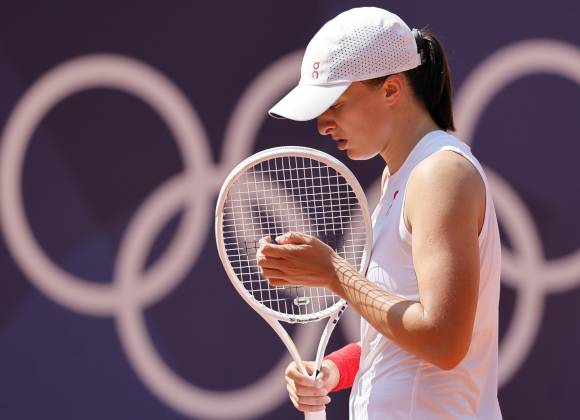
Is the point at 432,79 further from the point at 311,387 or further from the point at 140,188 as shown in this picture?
the point at 140,188

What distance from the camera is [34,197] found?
12.7 ft

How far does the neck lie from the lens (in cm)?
176

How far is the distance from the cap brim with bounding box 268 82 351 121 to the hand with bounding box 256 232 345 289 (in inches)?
8.8

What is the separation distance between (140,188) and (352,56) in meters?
2.29

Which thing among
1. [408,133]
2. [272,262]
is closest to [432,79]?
[408,133]

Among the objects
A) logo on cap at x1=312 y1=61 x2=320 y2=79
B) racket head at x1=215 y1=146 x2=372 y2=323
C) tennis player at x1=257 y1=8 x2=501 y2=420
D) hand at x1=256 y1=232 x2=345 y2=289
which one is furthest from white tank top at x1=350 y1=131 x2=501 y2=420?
racket head at x1=215 y1=146 x2=372 y2=323

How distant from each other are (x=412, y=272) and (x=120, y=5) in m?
2.56

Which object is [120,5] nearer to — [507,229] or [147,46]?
[147,46]

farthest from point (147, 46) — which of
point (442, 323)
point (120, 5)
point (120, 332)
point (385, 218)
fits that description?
point (442, 323)

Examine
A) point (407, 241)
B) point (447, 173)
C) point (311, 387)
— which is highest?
point (447, 173)

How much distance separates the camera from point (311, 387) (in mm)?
2002

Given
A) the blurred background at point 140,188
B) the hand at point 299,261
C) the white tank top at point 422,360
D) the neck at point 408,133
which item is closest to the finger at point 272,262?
the hand at point 299,261

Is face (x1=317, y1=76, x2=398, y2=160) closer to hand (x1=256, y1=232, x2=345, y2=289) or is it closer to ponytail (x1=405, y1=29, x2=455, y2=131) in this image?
ponytail (x1=405, y1=29, x2=455, y2=131)

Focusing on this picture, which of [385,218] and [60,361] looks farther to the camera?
[60,361]
